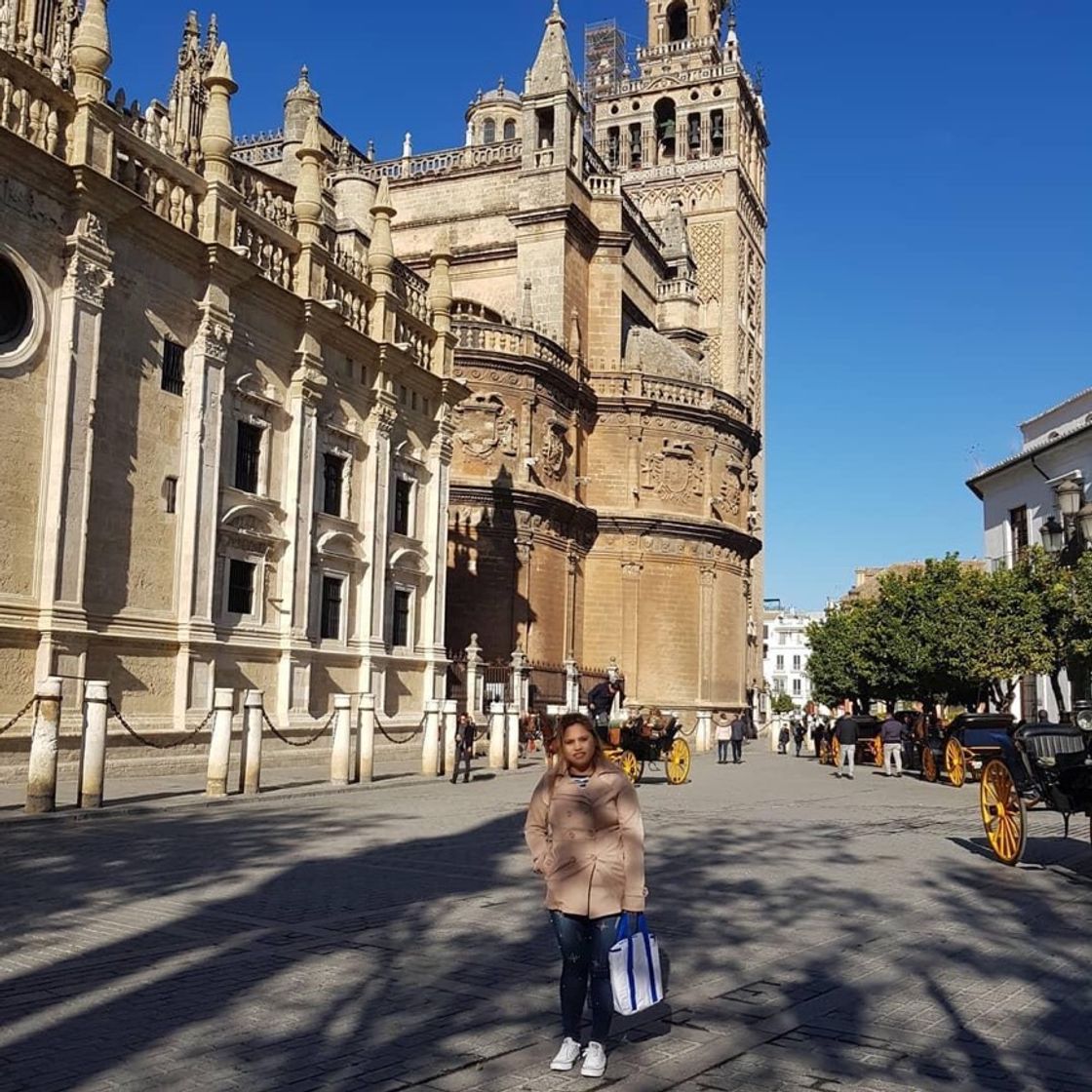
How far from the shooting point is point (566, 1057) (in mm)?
4582

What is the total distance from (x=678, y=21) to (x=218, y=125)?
173 feet

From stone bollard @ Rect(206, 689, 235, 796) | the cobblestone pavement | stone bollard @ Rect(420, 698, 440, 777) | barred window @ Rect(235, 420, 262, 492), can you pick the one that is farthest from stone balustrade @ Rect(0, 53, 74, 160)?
stone bollard @ Rect(420, 698, 440, 777)

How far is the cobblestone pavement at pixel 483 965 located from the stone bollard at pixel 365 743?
6.32 meters

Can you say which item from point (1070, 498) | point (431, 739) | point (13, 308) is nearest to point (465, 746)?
point (431, 739)

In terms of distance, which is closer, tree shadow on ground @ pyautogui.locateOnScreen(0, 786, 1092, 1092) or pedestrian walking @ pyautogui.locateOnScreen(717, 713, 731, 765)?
tree shadow on ground @ pyautogui.locateOnScreen(0, 786, 1092, 1092)

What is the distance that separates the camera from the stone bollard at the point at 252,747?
15.8 metres

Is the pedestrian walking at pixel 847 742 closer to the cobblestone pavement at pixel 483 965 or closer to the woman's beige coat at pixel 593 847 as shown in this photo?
the cobblestone pavement at pixel 483 965

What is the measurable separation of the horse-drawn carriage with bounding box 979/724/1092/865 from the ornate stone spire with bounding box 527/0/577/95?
33202 mm

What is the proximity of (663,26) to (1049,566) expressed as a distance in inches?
1966

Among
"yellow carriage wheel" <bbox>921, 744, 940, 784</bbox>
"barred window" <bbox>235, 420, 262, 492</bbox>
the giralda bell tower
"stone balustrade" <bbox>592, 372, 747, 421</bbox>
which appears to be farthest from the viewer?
the giralda bell tower

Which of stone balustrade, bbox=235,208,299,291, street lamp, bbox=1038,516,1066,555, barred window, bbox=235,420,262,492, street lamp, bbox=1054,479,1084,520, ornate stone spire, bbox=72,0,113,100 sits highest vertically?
ornate stone spire, bbox=72,0,113,100

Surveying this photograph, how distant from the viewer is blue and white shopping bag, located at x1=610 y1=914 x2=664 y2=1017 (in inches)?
175

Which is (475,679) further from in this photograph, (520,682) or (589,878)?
(589,878)

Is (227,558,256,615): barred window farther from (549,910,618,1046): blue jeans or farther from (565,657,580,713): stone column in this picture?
(549,910,618,1046): blue jeans
